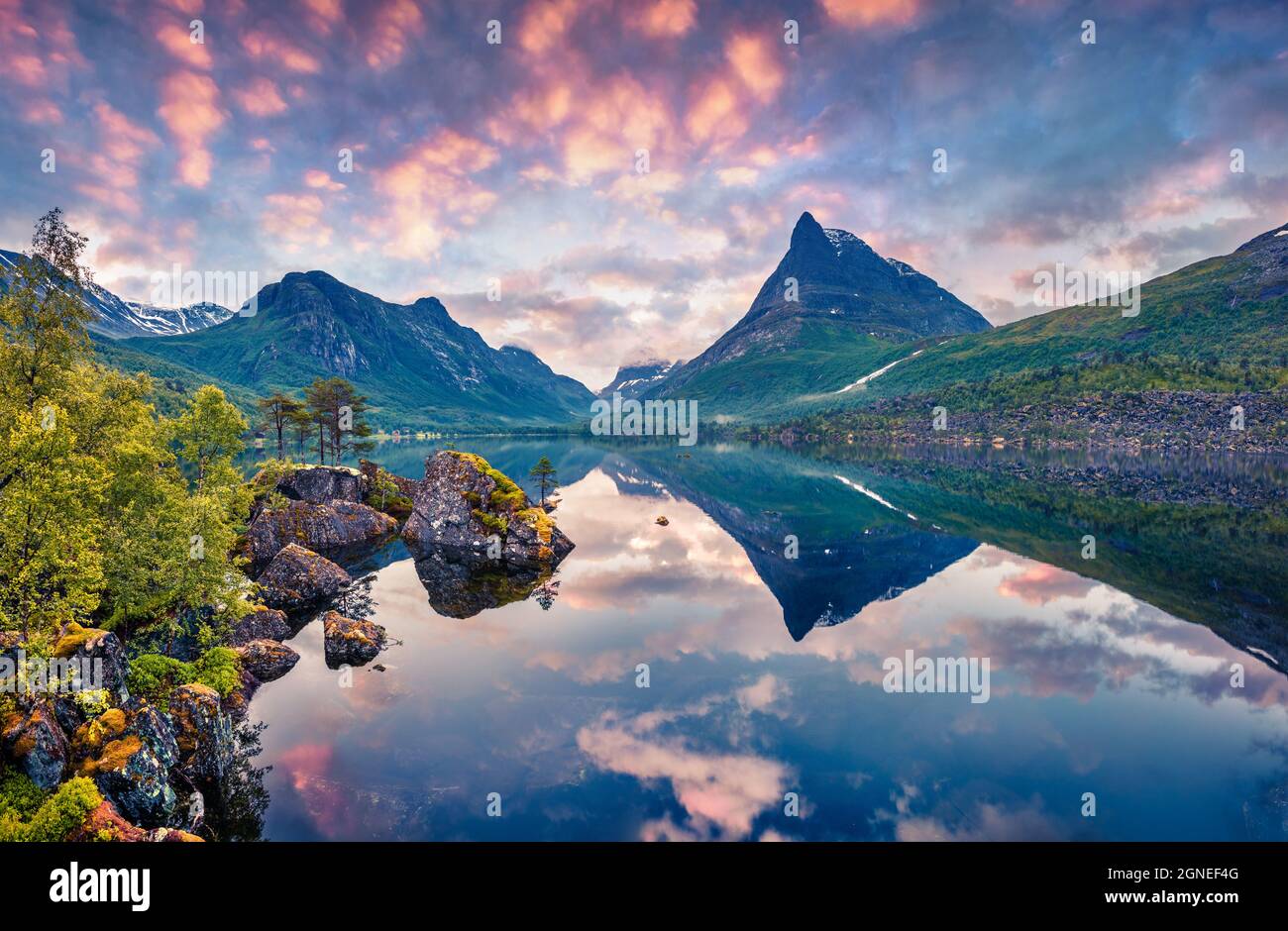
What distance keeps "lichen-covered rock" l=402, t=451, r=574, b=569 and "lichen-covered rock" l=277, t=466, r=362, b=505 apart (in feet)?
41.7

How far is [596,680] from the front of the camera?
26609 millimetres

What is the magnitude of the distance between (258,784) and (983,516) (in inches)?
2938

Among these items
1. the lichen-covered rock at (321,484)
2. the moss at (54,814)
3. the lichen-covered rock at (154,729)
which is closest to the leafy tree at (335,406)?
the lichen-covered rock at (321,484)

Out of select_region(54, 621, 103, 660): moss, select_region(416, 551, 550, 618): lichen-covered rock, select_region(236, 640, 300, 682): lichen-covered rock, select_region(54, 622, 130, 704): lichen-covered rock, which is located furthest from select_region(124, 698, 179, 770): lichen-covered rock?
select_region(416, 551, 550, 618): lichen-covered rock

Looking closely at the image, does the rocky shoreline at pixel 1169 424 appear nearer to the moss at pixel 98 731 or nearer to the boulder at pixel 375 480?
the boulder at pixel 375 480

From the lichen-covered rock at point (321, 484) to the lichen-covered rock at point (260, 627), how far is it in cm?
3187

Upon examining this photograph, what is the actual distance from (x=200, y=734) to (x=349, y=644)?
972cm

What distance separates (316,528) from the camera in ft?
180

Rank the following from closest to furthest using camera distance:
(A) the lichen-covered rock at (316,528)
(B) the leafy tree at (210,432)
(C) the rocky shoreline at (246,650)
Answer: (C) the rocky shoreline at (246,650) < (B) the leafy tree at (210,432) < (A) the lichen-covered rock at (316,528)

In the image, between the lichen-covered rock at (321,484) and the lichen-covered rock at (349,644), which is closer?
the lichen-covered rock at (349,644)

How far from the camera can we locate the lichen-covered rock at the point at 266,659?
89.0 feet

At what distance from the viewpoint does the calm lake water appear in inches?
677

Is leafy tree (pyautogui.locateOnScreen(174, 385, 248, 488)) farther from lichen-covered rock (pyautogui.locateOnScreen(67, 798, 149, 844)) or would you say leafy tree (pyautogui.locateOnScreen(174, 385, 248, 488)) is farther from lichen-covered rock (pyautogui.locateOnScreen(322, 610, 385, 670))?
lichen-covered rock (pyautogui.locateOnScreen(67, 798, 149, 844))
